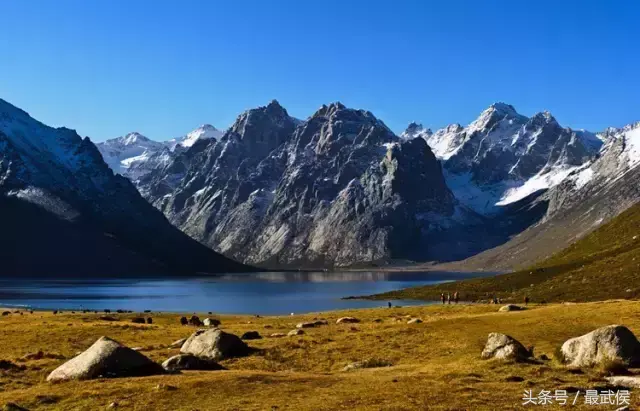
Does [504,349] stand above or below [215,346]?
above

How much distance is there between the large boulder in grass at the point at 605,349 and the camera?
126ft

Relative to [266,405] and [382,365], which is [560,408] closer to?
[266,405]

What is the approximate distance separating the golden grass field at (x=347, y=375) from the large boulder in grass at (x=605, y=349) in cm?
113

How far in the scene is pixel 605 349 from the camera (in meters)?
39.3

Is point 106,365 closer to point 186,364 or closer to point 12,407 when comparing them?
point 186,364

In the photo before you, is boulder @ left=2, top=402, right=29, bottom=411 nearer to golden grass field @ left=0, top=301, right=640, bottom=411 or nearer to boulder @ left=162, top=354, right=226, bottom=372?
golden grass field @ left=0, top=301, right=640, bottom=411

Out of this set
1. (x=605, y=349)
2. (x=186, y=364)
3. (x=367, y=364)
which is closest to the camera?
(x=605, y=349)

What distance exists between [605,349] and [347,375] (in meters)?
14.8

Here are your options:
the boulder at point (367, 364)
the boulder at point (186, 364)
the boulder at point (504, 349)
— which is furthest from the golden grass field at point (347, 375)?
the boulder at point (186, 364)

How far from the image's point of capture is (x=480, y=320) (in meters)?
66.6

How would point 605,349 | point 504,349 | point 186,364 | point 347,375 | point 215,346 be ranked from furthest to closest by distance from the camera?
point 215,346 → point 504,349 → point 186,364 → point 347,375 → point 605,349

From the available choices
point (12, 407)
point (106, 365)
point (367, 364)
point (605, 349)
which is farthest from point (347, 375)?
point (12, 407)

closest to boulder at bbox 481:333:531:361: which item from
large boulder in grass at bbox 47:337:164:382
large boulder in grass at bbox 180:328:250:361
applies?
large boulder in grass at bbox 180:328:250:361

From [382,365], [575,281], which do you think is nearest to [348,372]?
[382,365]
